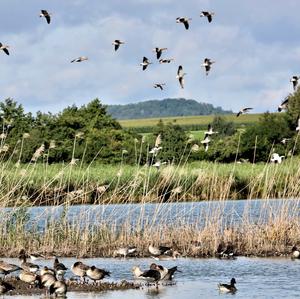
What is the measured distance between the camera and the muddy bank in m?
17.3

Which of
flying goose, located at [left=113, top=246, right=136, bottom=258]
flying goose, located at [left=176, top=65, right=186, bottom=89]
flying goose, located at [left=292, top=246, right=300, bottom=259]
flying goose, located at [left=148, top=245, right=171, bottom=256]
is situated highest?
flying goose, located at [left=176, top=65, right=186, bottom=89]

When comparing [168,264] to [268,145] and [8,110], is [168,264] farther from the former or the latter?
[8,110]

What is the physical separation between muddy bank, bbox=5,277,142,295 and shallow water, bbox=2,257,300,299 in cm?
30

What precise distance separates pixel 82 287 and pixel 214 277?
2.99m

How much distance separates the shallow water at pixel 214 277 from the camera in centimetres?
1684

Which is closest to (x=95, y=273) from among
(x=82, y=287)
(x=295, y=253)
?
(x=82, y=287)

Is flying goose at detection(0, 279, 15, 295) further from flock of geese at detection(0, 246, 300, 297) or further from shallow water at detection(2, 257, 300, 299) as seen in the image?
shallow water at detection(2, 257, 300, 299)

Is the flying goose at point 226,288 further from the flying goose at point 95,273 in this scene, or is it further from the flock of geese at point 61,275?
the flying goose at point 95,273

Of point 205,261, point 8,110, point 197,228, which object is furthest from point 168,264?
point 8,110

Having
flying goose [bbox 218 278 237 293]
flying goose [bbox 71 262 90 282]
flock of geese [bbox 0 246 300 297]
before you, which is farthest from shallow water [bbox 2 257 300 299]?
flying goose [bbox 71 262 90 282]

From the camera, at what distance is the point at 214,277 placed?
760 inches

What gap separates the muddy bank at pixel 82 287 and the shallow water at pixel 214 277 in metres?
0.30

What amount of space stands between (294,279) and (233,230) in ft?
16.2

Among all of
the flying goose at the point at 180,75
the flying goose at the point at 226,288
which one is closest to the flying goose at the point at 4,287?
the flying goose at the point at 226,288
